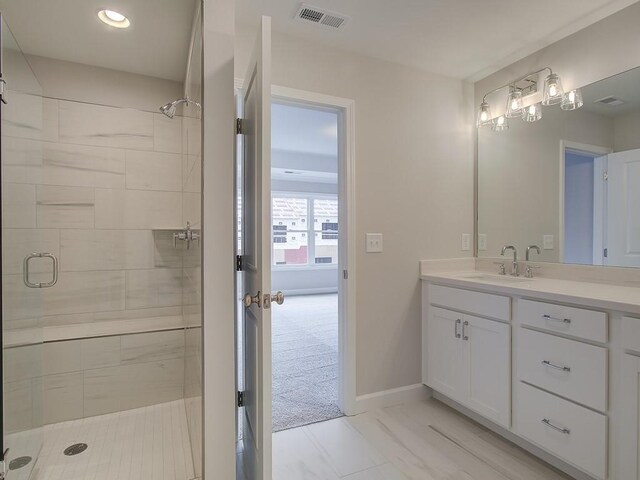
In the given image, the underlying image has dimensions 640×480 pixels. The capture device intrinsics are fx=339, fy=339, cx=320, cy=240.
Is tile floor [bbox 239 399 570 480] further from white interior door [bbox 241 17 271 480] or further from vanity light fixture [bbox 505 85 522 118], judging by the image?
vanity light fixture [bbox 505 85 522 118]

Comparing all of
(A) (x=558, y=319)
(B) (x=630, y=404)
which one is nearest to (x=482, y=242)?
(A) (x=558, y=319)

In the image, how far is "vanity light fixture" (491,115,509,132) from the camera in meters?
2.48

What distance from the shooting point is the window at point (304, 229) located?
22.5 feet

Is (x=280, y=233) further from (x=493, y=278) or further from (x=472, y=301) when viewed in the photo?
(x=472, y=301)

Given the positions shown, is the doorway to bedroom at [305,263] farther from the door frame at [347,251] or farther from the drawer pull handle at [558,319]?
the drawer pull handle at [558,319]

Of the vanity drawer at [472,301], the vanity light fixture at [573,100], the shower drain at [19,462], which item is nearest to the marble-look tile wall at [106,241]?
the shower drain at [19,462]

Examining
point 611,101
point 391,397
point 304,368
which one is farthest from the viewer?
point 304,368

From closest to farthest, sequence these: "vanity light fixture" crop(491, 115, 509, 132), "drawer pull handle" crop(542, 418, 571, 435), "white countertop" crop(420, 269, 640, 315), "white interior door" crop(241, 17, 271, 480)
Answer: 1. "white interior door" crop(241, 17, 271, 480)
2. "white countertop" crop(420, 269, 640, 315)
3. "drawer pull handle" crop(542, 418, 571, 435)
4. "vanity light fixture" crop(491, 115, 509, 132)

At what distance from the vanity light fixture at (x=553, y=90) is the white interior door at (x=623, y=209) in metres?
0.48

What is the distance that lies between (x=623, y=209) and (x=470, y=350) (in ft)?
3.75

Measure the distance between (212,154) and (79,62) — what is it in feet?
5.92

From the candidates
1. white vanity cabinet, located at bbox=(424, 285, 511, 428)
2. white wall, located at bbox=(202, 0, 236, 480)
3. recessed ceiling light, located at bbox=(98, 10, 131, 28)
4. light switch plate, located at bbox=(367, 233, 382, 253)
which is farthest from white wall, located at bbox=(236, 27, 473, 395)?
recessed ceiling light, located at bbox=(98, 10, 131, 28)

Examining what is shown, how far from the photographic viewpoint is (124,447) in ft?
6.10

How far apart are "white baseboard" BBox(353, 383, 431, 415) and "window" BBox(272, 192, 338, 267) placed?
4690mm
